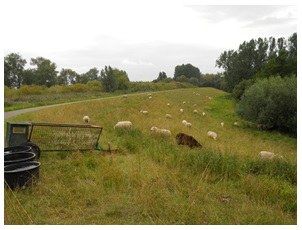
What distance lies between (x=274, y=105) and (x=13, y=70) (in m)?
64.0

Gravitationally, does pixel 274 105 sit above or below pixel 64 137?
above

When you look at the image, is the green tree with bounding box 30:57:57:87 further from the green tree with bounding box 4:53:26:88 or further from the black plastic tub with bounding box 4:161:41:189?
the black plastic tub with bounding box 4:161:41:189

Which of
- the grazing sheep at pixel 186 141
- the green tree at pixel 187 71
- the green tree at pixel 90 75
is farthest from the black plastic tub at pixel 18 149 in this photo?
the green tree at pixel 187 71

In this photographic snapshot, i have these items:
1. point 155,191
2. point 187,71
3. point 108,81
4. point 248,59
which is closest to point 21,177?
point 155,191

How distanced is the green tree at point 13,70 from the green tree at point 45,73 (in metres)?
3.40

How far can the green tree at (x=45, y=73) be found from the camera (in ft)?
236

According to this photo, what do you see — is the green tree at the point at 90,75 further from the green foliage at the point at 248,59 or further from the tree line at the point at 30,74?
the green foliage at the point at 248,59

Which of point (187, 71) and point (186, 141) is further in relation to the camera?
point (187, 71)

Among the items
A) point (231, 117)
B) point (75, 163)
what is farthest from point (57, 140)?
point (231, 117)

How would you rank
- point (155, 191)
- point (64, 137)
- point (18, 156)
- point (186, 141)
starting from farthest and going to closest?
point (186, 141), point (64, 137), point (18, 156), point (155, 191)

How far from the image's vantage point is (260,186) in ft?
22.9

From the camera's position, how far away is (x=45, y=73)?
2864 inches

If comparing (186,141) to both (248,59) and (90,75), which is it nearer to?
(248,59)

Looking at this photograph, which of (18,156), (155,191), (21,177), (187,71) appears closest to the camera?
(21,177)
